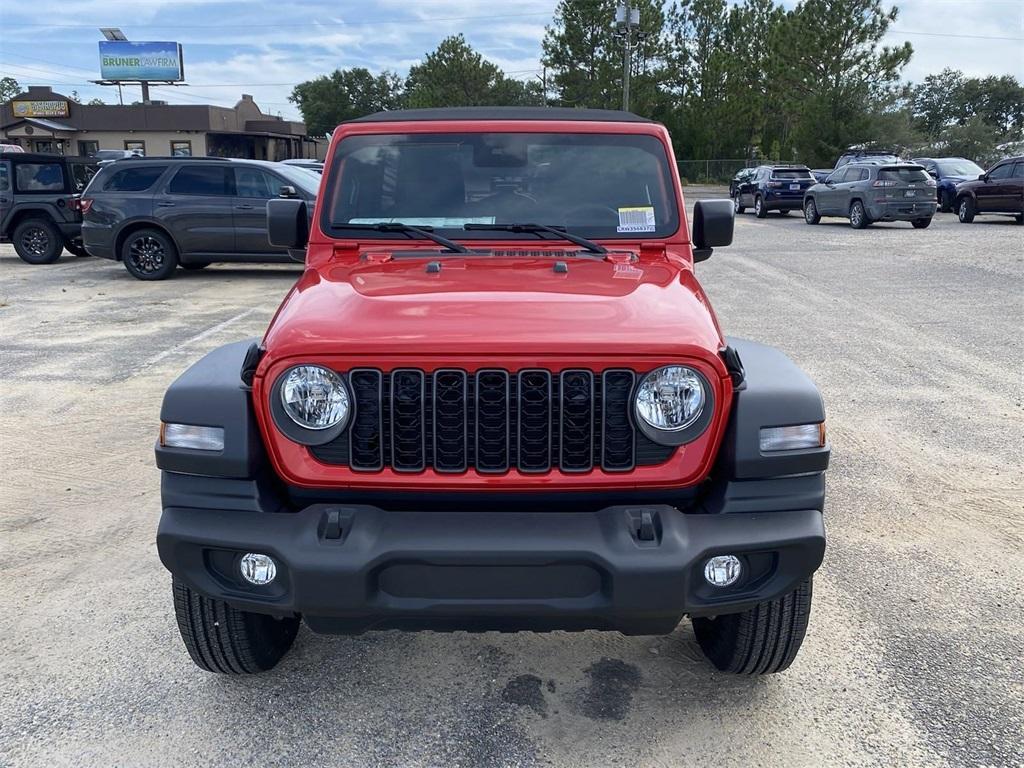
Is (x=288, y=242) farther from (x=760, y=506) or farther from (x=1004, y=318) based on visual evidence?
(x=1004, y=318)

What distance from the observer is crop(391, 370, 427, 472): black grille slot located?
254 centimetres

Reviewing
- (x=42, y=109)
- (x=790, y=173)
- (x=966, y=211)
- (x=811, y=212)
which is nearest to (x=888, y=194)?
(x=966, y=211)

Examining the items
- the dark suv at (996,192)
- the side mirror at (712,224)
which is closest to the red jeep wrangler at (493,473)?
the side mirror at (712,224)

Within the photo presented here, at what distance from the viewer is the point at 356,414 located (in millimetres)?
2562

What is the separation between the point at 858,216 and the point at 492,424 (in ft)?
68.0

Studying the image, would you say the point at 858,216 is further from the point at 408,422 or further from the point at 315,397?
the point at 315,397

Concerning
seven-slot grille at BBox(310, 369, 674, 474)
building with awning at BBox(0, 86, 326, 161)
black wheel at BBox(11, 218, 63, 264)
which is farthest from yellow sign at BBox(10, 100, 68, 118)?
seven-slot grille at BBox(310, 369, 674, 474)

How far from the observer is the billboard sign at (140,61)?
64625mm

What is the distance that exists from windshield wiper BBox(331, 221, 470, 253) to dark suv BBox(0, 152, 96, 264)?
Result: 12.9 m

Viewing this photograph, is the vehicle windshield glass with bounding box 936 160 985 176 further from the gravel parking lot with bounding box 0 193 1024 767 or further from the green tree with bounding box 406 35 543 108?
the green tree with bounding box 406 35 543 108

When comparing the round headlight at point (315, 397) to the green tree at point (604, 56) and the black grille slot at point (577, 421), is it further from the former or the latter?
the green tree at point (604, 56)

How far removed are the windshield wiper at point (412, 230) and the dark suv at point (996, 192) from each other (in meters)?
20.7

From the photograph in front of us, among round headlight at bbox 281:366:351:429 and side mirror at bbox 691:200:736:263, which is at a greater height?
side mirror at bbox 691:200:736:263

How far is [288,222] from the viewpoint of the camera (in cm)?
390
